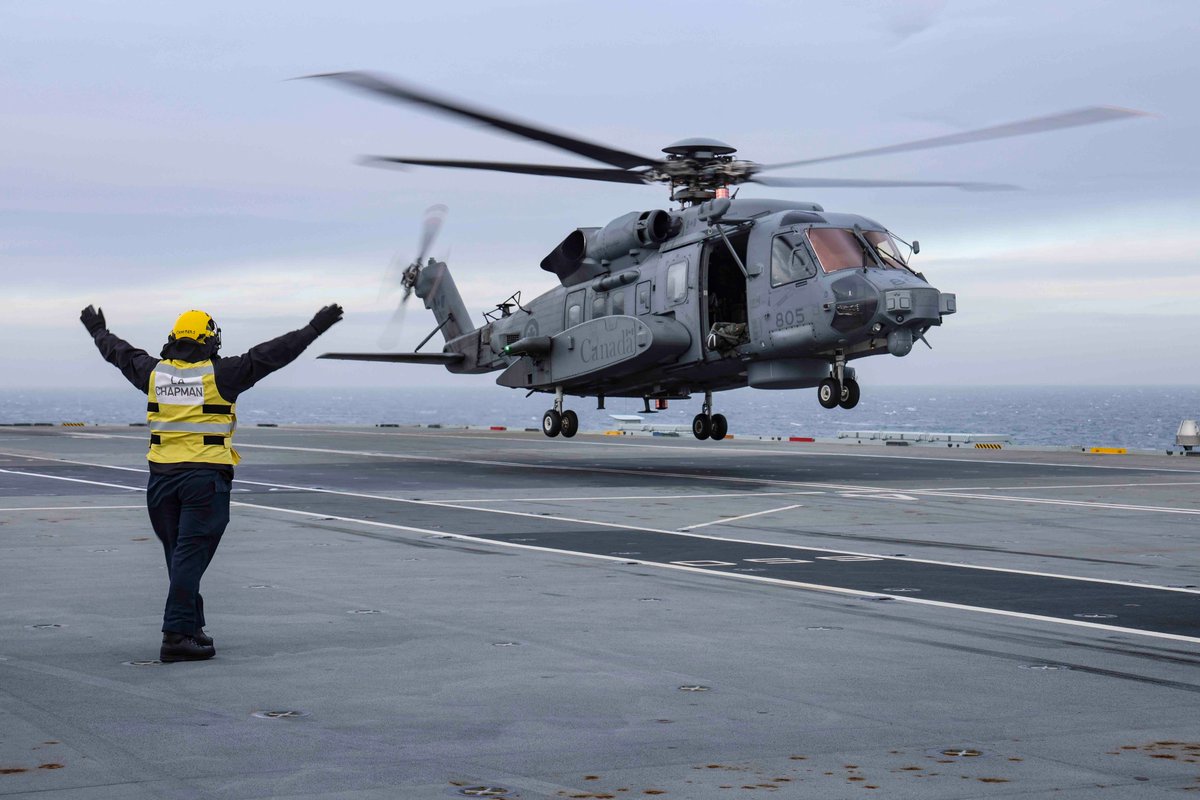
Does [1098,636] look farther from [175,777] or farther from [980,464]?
[980,464]

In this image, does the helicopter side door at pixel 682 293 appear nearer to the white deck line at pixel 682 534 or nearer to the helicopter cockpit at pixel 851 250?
the helicopter cockpit at pixel 851 250

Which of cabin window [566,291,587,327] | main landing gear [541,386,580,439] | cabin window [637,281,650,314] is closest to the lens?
cabin window [637,281,650,314]

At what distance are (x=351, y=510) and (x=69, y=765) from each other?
1290cm

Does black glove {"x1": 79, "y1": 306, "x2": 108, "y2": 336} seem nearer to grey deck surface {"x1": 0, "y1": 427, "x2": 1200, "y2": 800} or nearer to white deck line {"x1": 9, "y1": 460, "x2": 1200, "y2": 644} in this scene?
grey deck surface {"x1": 0, "y1": 427, "x2": 1200, "y2": 800}

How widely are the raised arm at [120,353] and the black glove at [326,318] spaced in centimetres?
110

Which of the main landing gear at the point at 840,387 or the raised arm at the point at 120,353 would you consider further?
the main landing gear at the point at 840,387

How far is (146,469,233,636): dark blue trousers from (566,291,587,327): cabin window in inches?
811

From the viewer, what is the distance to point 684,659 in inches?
303

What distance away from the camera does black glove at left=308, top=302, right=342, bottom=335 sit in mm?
8086

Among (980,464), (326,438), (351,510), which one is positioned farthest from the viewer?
(326,438)

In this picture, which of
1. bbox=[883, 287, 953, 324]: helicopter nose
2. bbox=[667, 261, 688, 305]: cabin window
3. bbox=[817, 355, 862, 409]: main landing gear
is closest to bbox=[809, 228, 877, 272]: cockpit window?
bbox=[883, 287, 953, 324]: helicopter nose

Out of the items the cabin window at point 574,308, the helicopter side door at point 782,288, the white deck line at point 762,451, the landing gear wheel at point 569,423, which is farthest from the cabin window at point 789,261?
the white deck line at point 762,451

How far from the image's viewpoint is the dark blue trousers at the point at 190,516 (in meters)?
Answer: 8.01

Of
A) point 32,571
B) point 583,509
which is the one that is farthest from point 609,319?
point 32,571
